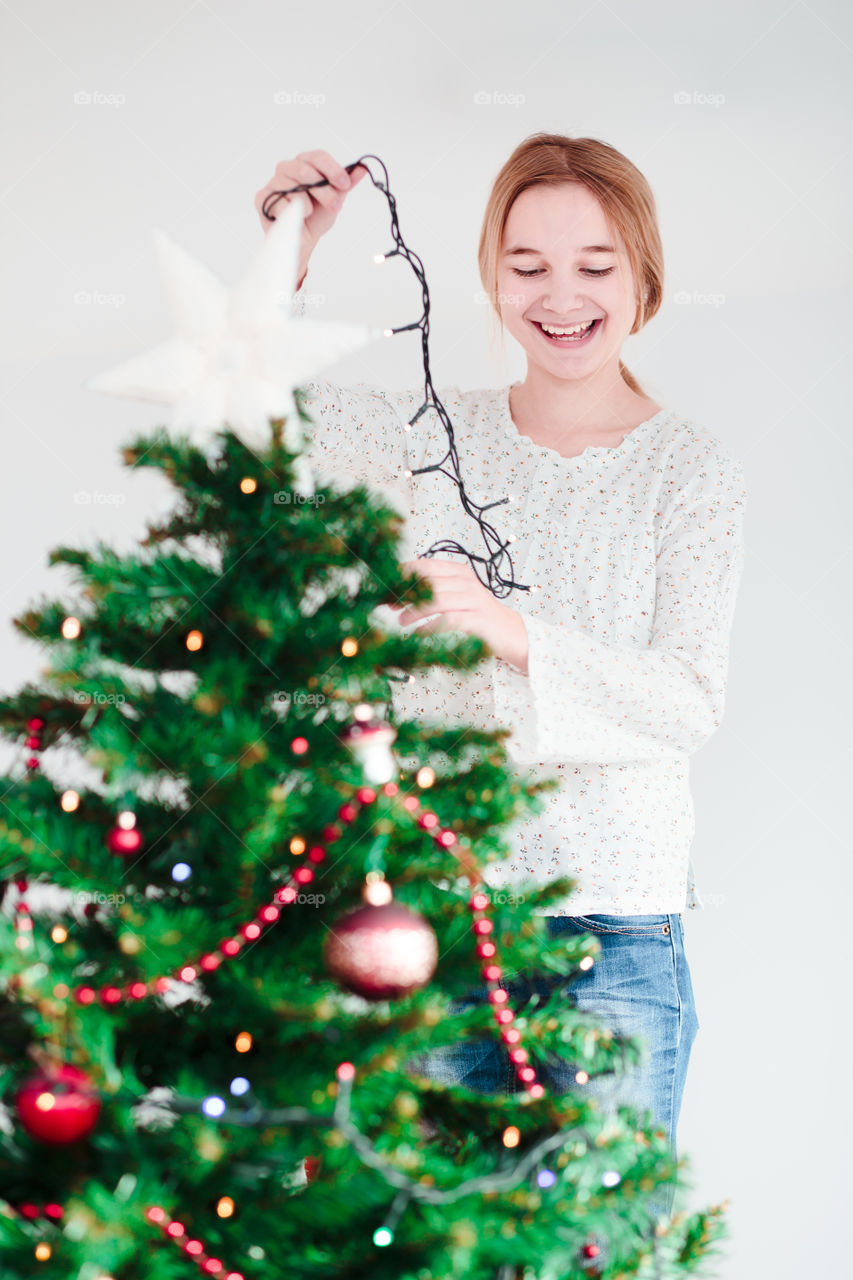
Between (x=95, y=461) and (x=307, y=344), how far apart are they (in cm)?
105

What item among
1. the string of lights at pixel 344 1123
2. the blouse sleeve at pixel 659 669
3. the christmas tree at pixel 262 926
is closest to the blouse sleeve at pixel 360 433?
the blouse sleeve at pixel 659 669

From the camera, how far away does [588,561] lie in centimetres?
102

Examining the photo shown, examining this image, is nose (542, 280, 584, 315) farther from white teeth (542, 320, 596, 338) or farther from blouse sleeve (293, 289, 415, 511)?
blouse sleeve (293, 289, 415, 511)

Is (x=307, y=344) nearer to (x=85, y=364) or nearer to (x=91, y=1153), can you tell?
(x=91, y=1153)

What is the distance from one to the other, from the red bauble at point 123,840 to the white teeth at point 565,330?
71cm

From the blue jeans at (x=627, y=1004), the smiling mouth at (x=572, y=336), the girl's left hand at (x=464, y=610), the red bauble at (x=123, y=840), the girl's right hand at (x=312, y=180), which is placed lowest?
the blue jeans at (x=627, y=1004)

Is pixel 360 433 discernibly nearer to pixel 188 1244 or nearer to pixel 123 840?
pixel 123 840

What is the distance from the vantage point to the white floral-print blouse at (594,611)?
2.66 ft

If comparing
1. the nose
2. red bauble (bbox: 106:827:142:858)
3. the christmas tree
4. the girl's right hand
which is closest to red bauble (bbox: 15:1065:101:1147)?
the christmas tree

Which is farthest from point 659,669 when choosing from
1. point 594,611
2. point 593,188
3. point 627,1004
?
point 593,188

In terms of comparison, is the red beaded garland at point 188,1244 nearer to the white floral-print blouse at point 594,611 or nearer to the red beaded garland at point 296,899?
the red beaded garland at point 296,899

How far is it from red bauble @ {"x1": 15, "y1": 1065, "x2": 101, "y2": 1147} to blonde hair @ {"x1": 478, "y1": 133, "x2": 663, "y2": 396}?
866 millimetres

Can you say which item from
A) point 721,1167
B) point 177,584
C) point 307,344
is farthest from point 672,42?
point 721,1167

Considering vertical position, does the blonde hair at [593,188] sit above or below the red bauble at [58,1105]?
above
